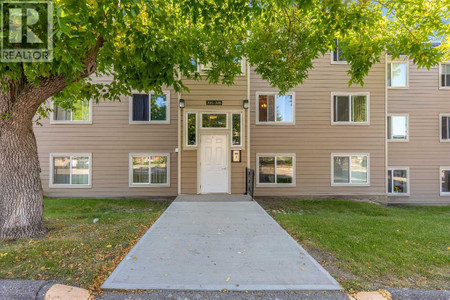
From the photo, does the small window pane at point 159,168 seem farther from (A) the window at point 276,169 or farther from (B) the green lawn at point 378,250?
(B) the green lawn at point 378,250

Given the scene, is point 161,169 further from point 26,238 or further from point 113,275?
point 113,275

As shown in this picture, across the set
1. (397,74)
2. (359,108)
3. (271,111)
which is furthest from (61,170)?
(397,74)

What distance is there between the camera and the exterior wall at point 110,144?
8.62m

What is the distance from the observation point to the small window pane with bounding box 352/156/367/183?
9086 millimetres

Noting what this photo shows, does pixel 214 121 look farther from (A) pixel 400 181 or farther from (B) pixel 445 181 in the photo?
(B) pixel 445 181

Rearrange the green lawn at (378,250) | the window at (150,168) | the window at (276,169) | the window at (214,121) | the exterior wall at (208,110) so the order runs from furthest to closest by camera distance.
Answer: the window at (276,169), the window at (150,168), the window at (214,121), the exterior wall at (208,110), the green lawn at (378,250)

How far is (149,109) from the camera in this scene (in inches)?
349

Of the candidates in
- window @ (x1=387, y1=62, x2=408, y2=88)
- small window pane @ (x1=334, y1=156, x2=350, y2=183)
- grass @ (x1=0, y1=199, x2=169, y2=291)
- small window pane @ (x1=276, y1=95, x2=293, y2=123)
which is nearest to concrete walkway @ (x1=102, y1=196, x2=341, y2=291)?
grass @ (x1=0, y1=199, x2=169, y2=291)

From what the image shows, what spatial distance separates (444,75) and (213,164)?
37.9 ft

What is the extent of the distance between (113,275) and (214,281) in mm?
1341

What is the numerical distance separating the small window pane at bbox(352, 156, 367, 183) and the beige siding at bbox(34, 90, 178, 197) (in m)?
7.73

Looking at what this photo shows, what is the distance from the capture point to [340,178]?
9094 mm

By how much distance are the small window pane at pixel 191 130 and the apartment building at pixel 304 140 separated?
5.50 ft

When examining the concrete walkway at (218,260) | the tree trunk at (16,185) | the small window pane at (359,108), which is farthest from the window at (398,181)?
the tree trunk at (16,185)
